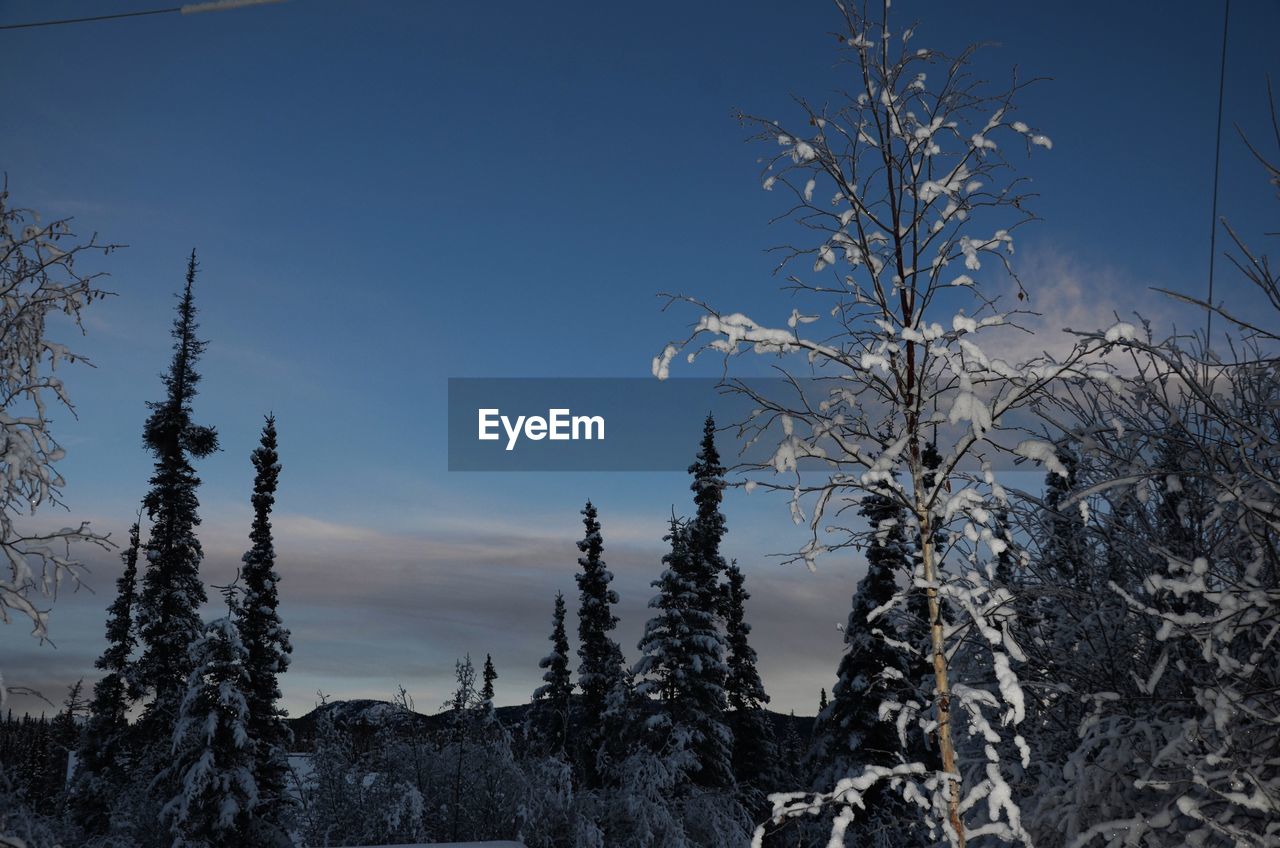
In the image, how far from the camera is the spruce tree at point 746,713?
113 feet

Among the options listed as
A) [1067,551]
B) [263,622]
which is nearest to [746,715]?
[263,622]

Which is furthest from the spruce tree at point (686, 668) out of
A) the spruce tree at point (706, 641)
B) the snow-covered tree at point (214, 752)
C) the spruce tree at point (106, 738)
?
the spruce tree at point (106, 738)

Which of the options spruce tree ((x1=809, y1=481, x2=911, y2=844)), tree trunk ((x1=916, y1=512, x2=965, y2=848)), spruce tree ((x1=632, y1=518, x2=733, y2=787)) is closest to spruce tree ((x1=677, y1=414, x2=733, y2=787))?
spruce tree ((x1=632, y1=518, x2=733, y2=787))

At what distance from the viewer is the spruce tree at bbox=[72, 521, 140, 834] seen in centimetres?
2834

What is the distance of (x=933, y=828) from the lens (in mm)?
4715

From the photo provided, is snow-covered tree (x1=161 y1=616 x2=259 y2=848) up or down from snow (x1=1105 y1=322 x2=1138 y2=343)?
down

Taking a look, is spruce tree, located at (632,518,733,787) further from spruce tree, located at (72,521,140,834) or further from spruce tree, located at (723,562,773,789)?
spruce tree, located at (72,521,140,834)

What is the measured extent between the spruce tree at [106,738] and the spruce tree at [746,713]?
64.4 feet

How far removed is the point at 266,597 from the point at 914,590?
101ft

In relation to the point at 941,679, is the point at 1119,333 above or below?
above

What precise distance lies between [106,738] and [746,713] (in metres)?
21.5

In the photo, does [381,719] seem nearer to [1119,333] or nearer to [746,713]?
[746,713]

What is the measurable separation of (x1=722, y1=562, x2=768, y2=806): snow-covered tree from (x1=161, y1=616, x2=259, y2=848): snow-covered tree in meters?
16.2

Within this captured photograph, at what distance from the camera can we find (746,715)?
35.4 m
